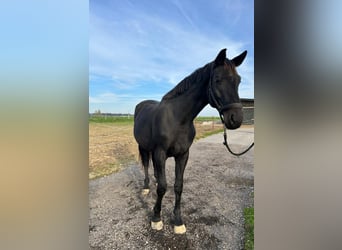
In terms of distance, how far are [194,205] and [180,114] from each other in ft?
2.03

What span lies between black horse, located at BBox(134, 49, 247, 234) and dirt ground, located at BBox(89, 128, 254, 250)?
0.09 m

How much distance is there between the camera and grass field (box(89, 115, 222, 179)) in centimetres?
96

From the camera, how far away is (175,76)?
1.09 m

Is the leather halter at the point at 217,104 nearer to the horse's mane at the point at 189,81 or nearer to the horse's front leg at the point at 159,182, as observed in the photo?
the horse's mane at the point at 189,81

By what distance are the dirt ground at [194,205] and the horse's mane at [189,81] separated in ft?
1.06

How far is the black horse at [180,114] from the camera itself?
863mm

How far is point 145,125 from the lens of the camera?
1419 mm

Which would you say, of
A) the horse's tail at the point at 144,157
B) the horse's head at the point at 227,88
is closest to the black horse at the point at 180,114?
the horse's head at the point at 227,88

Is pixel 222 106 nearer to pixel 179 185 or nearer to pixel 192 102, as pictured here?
pixel 192 102

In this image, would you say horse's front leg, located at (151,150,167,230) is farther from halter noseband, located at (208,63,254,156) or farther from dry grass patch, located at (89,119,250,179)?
halter noseband, located at (208,63,254,156)
